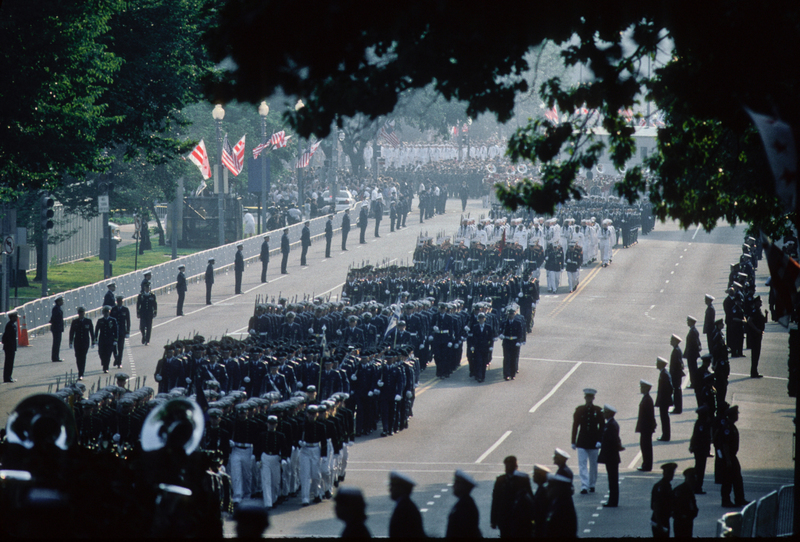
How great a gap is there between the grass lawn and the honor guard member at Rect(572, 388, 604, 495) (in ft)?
74.5

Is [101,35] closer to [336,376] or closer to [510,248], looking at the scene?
[336,376]

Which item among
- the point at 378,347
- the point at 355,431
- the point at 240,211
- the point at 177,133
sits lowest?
the point at 355,431

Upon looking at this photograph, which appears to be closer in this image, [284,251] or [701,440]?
[701,440]

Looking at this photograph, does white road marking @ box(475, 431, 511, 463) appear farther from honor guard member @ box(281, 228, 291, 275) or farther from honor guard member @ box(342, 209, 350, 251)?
honor guard member @ box(342, 209, 350, 251)

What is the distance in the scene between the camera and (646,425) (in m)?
17.7

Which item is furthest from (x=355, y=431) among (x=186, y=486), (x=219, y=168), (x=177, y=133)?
(x=177, y=133)

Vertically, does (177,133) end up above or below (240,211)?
above

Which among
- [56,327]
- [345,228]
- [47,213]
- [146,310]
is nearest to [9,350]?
[56,327]

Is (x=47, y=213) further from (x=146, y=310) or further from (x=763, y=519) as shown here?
(x=763, y=519)

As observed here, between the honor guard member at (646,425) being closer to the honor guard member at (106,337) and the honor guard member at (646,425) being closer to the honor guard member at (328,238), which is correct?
the honor guard member at (106,337)

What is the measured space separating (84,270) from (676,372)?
28.7 m

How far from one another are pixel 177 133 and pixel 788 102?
45.0 metres

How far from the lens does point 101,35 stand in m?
27.6

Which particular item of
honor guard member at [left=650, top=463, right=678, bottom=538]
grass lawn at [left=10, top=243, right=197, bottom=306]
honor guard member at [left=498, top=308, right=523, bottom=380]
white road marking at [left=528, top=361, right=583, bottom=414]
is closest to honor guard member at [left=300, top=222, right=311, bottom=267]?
grass lawn at [left=10, top=243, right=197, bottom=306]
